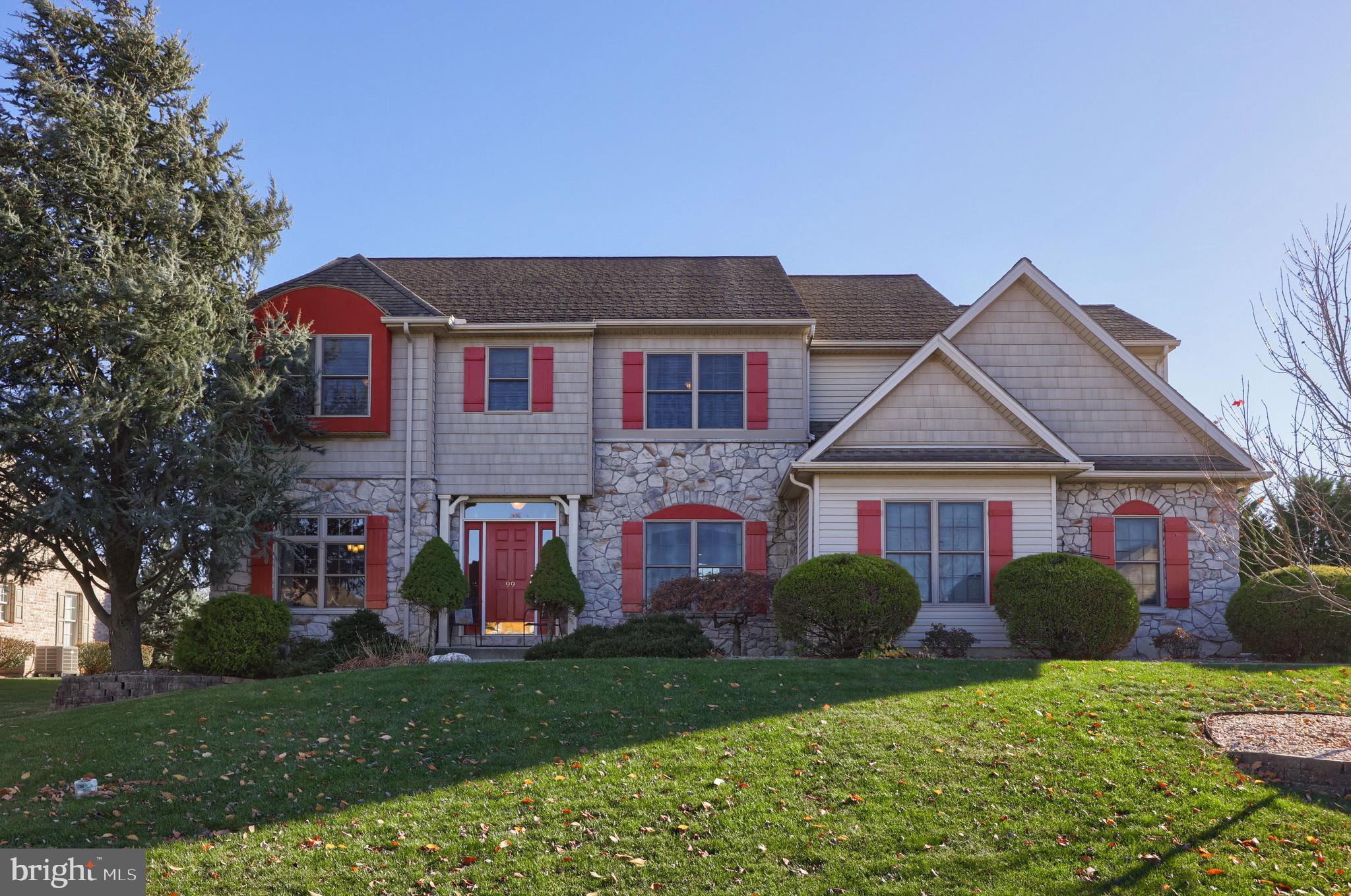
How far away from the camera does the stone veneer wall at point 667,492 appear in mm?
17812

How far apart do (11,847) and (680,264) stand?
1587cm

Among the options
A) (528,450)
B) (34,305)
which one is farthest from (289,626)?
(34,305)

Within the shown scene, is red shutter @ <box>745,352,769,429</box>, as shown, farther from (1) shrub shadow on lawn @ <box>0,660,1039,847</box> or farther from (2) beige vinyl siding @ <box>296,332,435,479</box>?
(1) shrub shadow on lawn @ <box>0,660,1039,847</box>

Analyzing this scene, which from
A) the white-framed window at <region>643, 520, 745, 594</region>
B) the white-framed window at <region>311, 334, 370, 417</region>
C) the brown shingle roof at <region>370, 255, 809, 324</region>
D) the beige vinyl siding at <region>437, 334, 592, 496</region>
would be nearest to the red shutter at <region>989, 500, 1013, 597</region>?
the white-framed window at <region>643, 520, 745, 594</region>

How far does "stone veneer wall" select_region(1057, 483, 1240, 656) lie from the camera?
52.9ft

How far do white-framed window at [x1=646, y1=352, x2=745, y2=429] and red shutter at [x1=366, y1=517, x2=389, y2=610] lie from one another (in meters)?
4.73

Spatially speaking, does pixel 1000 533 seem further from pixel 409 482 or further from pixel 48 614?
Result: pixel 48 614

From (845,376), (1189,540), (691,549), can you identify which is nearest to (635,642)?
(691,549)

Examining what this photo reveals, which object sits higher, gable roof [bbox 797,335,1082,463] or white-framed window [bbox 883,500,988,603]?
gable roof [bbox 797,335,1082,463]

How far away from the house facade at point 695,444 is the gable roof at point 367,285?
0.15 feet

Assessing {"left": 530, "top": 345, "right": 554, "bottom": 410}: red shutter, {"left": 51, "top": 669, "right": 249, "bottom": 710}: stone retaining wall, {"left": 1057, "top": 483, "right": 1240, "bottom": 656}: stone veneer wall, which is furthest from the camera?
{"left": 530, "top": 345, "right": 554, "bottom": 410}: red shutter

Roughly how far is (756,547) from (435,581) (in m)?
5.23

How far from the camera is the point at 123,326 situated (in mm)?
13883

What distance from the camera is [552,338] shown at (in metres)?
18.2
